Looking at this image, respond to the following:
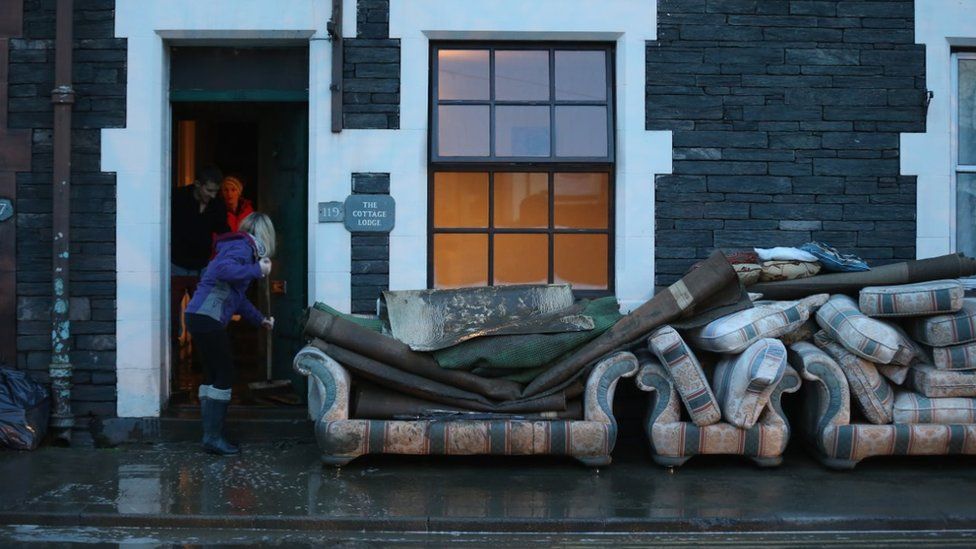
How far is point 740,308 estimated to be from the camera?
698 cm

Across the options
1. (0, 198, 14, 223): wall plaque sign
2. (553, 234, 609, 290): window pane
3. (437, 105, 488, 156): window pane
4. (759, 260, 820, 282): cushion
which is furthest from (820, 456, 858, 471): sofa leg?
(0, 198, 14, 223): wall plaque sign

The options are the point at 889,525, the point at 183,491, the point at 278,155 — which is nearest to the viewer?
the point at 889,525

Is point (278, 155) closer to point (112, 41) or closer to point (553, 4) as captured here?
point (112, 41)

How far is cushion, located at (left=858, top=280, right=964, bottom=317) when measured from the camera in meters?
6.61

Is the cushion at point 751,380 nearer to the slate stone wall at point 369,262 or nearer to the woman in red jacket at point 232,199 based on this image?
the slate stone wall at point 369,262

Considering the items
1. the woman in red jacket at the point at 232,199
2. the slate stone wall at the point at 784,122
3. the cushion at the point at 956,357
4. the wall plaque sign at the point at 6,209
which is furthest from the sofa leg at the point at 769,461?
the wall plaque sign at the point at 6,209

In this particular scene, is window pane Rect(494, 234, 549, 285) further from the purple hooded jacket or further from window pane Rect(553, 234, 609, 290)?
the purple hooded jacket

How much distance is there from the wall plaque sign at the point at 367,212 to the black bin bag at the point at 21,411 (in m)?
2.58

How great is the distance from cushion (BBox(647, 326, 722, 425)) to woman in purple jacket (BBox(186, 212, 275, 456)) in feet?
9.64

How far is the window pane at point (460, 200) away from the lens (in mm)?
7984

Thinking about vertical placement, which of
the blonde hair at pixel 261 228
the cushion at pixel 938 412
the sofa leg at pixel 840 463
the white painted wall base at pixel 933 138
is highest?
the white painted wall base at pixel 933 138

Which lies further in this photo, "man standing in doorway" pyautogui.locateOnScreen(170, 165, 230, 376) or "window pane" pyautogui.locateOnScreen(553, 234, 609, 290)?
"man standing in doorway" pyautogui.locateOnScreen(170, 165, 230, 376)

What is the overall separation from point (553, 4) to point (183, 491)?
440 centimetres

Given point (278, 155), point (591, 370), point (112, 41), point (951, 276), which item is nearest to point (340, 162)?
point (278, 155)
